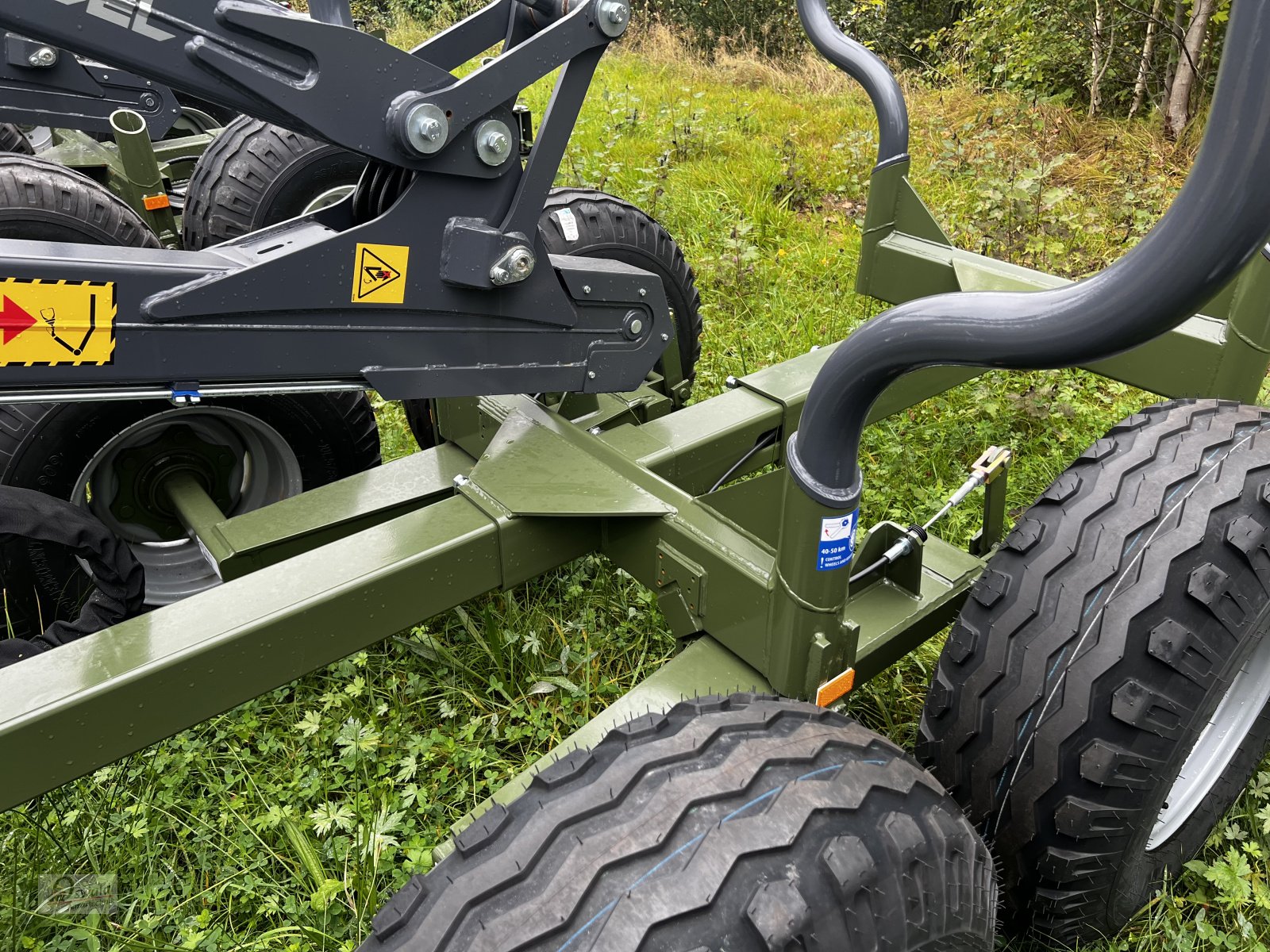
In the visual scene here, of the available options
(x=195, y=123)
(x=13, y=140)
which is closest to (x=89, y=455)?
(x=13, y=140)

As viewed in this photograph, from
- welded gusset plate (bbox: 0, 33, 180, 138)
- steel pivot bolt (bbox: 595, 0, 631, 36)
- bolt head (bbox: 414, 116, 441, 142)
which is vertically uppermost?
steel pivot bolt (bbox: 595, 0, 631, 36)

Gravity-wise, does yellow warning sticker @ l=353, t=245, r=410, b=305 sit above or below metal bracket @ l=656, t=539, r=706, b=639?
above

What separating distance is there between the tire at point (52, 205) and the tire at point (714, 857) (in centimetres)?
294

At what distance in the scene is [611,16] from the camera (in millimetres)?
2051

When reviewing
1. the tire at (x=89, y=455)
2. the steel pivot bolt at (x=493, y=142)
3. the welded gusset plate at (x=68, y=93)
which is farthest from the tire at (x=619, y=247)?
the welded gusset plate at (x=68, y=93)

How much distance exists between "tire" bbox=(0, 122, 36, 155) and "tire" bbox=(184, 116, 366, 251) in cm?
233

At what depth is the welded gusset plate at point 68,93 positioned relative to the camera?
139 inches

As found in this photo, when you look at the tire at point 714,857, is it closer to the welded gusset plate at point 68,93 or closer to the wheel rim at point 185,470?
the wheel rim at point 185,470

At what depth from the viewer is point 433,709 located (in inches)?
110

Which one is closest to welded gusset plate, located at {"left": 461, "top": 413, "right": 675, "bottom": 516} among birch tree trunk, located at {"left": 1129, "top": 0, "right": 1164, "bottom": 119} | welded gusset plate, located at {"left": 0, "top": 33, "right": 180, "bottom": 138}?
welded gusset plate, located at {"left": 0, "top": 33, "right": 180, "bottom": 138}

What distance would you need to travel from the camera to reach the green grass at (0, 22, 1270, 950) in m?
2.16

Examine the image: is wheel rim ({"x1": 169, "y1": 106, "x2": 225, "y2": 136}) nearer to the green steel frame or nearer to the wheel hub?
the wheel hub

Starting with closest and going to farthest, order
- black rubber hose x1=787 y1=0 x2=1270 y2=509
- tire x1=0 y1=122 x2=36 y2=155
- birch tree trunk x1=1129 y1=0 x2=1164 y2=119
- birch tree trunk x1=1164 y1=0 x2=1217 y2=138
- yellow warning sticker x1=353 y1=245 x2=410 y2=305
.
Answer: black rubber hose x1=787 y1=0 x2=1270 y2=509
yellow warning sticker x1=353 y1=245 x2=410 y2=305
tire x1=0 y1=122 x2=36 y2=155
birch tree trunk x1=1164 y1=0 x2=1217 y2=138
birch tree trunk x1=1129 y1=0 x2=1164 y2=119

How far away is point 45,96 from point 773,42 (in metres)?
12.7
